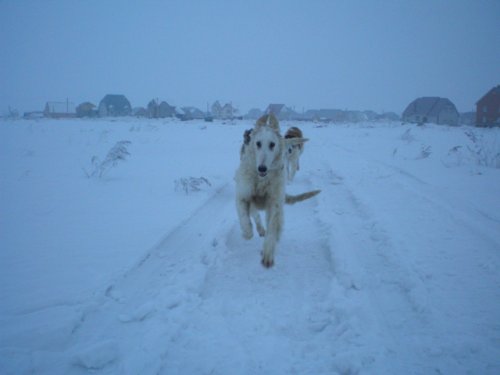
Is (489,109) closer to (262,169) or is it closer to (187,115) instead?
(187,115)

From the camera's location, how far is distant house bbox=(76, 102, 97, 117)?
7519 cm

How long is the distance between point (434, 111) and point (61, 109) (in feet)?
281

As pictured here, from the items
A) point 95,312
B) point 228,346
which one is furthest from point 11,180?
point 228,346

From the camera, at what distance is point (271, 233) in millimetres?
3781

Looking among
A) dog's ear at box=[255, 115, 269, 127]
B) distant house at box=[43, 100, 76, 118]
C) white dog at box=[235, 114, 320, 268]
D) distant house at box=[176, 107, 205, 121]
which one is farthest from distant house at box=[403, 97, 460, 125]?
distant house at box=[43, 100, 76, 118]

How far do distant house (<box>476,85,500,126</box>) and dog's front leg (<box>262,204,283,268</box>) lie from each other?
199ft

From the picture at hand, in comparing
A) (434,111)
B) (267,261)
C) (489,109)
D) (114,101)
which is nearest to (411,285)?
(267,261)

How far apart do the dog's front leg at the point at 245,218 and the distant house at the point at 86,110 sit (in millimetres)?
82362

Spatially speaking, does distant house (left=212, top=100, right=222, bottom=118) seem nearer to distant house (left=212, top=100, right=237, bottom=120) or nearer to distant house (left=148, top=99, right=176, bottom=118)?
distant house (left=212, top=100, right=237, bottom=120)

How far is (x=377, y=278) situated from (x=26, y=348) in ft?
9.82

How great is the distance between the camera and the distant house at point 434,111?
65.2 meters

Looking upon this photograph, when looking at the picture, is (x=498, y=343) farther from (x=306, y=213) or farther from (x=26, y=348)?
(x=306, y=213)

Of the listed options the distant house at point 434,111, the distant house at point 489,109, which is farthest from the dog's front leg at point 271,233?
the distant house at point 434,111

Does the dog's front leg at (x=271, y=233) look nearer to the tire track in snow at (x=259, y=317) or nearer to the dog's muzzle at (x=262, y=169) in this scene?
the tire track in snow at (x=259, y=317)
